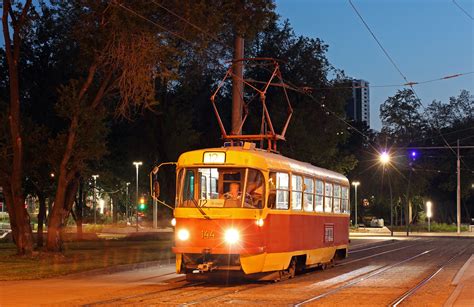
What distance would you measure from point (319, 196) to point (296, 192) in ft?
8.43

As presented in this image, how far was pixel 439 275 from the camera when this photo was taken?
912 inches

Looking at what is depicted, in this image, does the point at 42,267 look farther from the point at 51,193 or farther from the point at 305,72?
the point at 305,72

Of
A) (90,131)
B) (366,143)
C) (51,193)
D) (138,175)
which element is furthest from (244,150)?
(366,143)

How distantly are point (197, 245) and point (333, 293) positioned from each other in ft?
11.8

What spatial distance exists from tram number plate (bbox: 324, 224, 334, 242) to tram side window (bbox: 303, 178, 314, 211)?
1.93 metres

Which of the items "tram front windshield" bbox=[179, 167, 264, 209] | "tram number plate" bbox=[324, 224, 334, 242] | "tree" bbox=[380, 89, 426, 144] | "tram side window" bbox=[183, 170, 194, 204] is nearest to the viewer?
"tram front windshield" bbox=[179, 167, 264, 209]

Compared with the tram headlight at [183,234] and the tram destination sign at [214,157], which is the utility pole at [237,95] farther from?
the tram headlight at [183,234]

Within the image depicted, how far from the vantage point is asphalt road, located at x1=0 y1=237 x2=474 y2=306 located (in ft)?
52.3

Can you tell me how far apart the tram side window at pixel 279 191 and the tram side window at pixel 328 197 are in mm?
4004

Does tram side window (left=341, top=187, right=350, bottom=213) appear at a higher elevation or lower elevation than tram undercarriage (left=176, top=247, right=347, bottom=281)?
higher

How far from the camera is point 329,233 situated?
81.9ft

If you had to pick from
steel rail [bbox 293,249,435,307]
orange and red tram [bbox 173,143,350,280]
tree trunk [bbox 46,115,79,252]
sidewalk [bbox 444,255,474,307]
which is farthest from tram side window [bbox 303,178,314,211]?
tree trunk [bbox 46,115,79,252]

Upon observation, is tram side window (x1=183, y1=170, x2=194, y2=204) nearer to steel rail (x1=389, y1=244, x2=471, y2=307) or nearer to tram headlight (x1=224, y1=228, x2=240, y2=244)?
tram headlight (x1=224, y1=228, x2=240, y2=244)

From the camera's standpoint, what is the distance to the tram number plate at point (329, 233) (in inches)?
962
